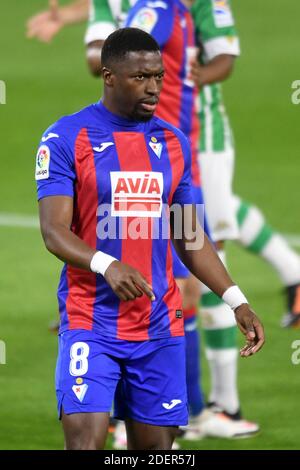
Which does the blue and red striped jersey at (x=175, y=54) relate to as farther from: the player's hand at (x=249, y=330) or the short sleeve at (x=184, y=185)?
the player's hand at (x=249, y=330)

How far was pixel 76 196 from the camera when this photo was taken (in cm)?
700

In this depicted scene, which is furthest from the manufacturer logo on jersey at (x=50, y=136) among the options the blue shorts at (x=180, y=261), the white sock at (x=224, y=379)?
the white sock at (x=224, y=379)

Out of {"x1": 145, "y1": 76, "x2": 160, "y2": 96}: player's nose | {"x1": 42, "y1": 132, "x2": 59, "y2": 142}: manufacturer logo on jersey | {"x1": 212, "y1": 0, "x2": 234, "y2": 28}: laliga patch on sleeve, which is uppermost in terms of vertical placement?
{"x1": 212, "y1": 0, "x2": 234, "y2": 28}: laliga patch on sleeve

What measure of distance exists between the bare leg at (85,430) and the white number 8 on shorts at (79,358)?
7.6 inches

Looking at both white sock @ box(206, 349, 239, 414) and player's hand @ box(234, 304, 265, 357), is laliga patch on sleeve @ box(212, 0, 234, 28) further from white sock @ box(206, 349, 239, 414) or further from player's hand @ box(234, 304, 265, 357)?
player's hand @ box(234, 304, 265, 357)

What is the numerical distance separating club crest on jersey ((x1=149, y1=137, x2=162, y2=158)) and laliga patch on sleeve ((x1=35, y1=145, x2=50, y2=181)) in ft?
1.61

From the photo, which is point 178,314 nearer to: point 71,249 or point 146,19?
point 71,249

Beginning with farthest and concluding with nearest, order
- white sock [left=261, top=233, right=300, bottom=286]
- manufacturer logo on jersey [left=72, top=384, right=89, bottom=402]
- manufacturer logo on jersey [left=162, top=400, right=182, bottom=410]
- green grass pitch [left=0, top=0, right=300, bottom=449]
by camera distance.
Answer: white sock [left=261, top=233, right=300, bottom=286] → green grass pitch [left=0, top=0, right=300, bottom=449] → manufacturer logo on jersey [left=162, top=400, right=182, bottom=410] → manufacturer logo on jersey [left=72, top=384, right=89, bottom=402]

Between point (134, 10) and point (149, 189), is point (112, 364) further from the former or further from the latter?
point (134, 10)

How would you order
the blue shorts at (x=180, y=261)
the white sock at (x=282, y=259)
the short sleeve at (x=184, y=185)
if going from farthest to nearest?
the white sock at (x=282, y=259) < the blue shorts at (x=180, y=261) < the short sleeve at (x=184, y=185)

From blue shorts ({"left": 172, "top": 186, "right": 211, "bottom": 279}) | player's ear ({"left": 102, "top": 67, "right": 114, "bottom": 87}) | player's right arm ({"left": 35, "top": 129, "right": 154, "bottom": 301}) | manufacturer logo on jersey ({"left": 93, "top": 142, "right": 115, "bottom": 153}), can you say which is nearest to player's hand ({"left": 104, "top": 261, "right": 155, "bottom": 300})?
player's right arm ({"left": 35, "top": 129, "right": 154, "bottom": 301})

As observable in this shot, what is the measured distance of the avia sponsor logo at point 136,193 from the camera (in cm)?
700

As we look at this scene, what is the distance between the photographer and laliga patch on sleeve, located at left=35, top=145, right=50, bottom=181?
6.93m

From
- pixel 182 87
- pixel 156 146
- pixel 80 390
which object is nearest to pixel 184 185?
pixel 156 146
